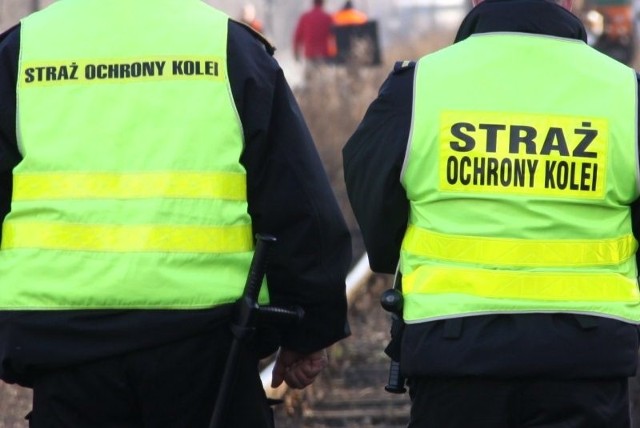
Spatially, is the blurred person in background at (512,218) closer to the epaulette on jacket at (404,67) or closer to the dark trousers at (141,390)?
the epaulette on jacket at (404,67)

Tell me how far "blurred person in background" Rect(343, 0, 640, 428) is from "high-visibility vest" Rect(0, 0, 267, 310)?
44cm

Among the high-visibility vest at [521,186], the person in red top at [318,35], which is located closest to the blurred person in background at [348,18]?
the person in red top at [318,35]

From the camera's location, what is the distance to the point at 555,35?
4273mm

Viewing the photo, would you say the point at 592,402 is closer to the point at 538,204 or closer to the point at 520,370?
the point at 520,370

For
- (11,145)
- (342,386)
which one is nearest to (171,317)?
(11,145)

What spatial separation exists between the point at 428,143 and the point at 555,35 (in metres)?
0.47

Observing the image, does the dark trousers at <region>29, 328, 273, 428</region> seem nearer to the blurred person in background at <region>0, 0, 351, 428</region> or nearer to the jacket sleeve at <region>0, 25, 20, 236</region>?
the blurred person in background at <region>0, 0, 351, 428</region>

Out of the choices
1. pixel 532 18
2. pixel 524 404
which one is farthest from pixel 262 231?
pixel 532 18

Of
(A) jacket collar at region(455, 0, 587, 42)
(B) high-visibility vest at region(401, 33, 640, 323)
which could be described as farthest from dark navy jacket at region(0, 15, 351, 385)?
(A) jacket collar at region(455, 0, 587, 42)

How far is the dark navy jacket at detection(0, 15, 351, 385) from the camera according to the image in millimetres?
3947

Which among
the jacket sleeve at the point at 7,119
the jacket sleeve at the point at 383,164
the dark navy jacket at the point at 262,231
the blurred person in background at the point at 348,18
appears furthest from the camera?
the blurred person in background at the point at 348,18

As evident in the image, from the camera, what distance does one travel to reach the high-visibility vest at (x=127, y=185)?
3.98 meters

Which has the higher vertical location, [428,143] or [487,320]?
[428,143]

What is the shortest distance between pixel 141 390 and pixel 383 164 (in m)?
0.86
